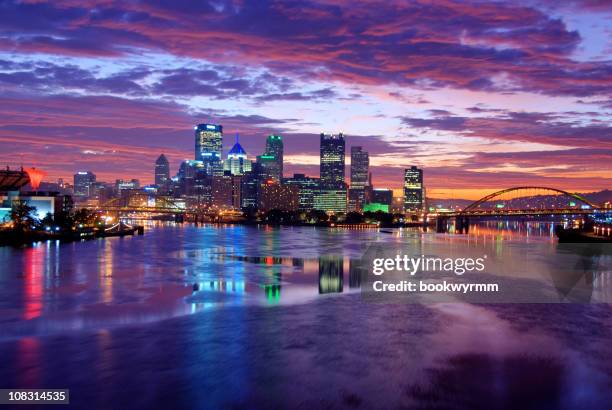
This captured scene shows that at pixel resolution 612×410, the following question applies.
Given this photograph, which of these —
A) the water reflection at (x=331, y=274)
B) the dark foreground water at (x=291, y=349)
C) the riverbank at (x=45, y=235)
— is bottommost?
the dark foreground water at (x=291, y=349)

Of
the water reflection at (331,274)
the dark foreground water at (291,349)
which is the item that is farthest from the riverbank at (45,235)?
the water reflection at (331,274)

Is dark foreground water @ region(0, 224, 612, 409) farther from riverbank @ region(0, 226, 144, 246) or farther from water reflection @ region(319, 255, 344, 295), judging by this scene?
riverbank @ region(0, 226, 144, 246)

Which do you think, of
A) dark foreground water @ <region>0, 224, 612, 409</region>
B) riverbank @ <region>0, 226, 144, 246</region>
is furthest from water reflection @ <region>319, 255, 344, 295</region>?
riverbank @ <region>0, 226, 144, 246</region>

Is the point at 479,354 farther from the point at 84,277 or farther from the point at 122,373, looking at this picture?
the point at 84,277

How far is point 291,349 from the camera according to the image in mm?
15828

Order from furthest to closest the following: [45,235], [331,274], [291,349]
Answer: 1. [45,235]
2. [331,274]
3. [291,349]

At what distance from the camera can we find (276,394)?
487 inches

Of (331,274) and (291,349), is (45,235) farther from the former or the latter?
(291,349)

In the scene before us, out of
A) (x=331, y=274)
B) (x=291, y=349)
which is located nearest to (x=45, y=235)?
(x=331, y=274)

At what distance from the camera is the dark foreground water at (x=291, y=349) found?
40.5 feet

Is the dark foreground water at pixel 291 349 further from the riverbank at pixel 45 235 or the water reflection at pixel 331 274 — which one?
the riverbank at pixel 45 235

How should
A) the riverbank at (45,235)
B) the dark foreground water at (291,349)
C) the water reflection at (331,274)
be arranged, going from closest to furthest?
the dark foreground water at (291,349) < the water reflection at (331,274) < the riverbank at (45,235)

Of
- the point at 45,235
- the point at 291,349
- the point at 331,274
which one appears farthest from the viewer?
the point at 45,235

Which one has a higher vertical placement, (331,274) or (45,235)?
(45,235)
